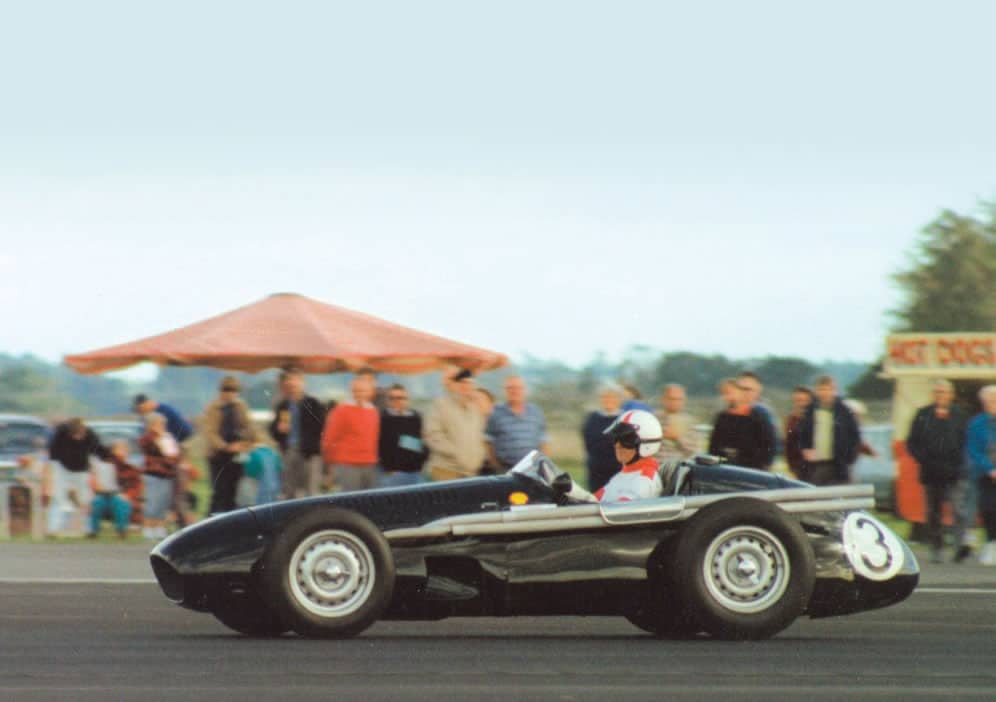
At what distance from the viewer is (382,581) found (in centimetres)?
905

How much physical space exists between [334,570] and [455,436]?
6.76m

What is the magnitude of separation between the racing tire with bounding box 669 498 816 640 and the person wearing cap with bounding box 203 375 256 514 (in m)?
9.32

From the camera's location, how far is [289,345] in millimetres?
19609

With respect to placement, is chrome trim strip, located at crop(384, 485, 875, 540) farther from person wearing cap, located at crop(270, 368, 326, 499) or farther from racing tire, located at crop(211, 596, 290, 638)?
person wearing cap, located at crop(270, 368, 326, 499)

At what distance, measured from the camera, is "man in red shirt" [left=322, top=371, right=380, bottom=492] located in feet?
54.5

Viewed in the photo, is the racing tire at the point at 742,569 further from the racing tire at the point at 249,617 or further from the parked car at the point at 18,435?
the parked car at the point at 18,435

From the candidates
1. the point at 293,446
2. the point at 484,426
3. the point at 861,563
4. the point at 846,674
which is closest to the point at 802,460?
the point at 484,426

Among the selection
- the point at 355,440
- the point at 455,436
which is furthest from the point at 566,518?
the point at 355,440

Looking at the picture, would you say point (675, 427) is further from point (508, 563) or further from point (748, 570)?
point (508, 563)

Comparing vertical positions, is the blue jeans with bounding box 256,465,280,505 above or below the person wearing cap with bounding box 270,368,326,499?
below

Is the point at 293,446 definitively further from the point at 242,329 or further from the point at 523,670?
the point at 523,670

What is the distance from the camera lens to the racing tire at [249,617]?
9.22 m

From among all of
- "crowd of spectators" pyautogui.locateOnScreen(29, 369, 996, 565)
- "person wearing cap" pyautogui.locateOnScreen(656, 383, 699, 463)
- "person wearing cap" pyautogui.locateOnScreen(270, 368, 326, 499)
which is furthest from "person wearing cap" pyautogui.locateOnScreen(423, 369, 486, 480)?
"person wearing cap" pyautogui.locateOnScreen(270, 368, 326, 499)

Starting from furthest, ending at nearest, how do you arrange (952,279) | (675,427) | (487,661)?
(952,279) < (675,427) < (487,661)
